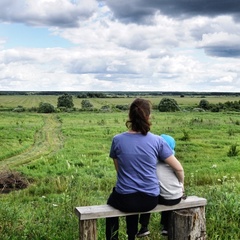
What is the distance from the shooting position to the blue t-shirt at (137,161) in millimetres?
4887

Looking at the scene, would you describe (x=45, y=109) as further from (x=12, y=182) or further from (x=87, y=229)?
(x=87, y=229)

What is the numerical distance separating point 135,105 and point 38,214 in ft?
11.7

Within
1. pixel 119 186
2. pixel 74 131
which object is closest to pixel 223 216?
pixel 119 186

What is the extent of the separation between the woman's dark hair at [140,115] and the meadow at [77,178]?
1.90 metres

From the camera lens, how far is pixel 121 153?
4926 millimetres

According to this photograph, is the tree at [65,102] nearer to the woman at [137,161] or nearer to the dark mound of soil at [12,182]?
the dark mound of soil at [12,182]

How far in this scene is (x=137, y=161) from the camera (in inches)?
193

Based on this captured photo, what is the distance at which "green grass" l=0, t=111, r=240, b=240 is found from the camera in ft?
19.7

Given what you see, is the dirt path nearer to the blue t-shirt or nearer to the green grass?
the green grass

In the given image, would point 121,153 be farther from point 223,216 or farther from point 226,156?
point 226,156

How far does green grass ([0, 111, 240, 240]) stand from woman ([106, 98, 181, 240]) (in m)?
0.99

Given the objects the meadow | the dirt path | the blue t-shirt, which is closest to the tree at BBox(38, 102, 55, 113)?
the meadow

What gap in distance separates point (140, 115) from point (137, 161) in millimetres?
573

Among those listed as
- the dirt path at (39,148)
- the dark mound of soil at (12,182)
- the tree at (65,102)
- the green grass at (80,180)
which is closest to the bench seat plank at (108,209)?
the green grass at (80,180)
